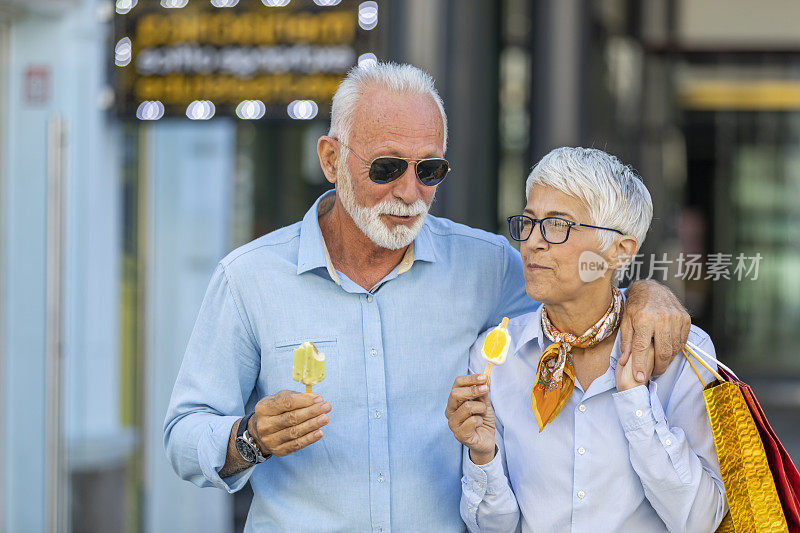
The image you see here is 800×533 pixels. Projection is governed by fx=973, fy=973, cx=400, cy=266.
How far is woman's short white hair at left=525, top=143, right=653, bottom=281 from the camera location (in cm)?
223

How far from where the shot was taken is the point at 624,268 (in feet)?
7.81

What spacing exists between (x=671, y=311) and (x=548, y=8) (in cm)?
A: 345

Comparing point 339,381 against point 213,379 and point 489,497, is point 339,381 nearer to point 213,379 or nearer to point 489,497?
point 213,379

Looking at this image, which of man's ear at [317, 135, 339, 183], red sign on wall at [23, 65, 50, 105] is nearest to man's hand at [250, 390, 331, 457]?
man's ear at [317, 135, 339, 183]

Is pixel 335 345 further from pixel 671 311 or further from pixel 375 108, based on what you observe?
pixel 671 311

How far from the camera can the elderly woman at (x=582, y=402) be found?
7.19ft

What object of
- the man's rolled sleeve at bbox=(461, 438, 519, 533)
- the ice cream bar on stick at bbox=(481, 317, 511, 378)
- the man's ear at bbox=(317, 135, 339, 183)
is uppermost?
the man's ear at bbox=(317, 135, 339, 183)

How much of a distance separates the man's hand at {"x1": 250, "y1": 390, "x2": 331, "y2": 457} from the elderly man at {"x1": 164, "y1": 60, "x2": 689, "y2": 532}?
0.21m

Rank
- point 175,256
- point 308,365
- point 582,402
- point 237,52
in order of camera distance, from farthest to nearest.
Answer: point 175,256 → point 237,52 → point 582,402 → point 308,365

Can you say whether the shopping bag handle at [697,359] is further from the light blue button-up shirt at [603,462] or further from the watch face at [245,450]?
the watch face at [245,450]

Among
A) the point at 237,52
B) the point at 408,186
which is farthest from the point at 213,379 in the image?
the point at 237,52

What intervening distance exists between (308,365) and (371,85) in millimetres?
762

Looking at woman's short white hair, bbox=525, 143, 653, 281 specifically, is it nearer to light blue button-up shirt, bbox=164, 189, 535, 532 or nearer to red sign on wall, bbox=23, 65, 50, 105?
light blue button-up shirt, bbox=164, 189, 535, 532

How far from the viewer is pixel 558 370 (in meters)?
2.26
